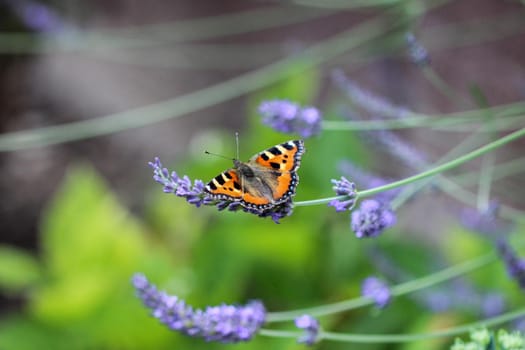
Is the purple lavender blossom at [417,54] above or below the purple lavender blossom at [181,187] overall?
above

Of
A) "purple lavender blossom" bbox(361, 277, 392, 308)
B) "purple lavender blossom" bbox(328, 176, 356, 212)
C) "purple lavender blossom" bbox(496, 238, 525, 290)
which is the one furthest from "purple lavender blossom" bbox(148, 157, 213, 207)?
"purple lavender blossom" bbox(496, 238, 525, 290)

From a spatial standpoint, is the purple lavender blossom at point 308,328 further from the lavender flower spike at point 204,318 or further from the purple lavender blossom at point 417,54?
the purple lavender blossom at point 417,54

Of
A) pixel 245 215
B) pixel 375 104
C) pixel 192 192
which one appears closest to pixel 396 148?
pixel 375 104

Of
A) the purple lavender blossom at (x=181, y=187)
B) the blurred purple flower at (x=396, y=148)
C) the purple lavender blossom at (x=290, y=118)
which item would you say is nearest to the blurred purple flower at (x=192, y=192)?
the purple lavender blossom at (x=181, y=187)

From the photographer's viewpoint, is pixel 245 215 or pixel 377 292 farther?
pixel 245 215

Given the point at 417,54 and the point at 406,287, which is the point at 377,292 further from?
the point at 417,54

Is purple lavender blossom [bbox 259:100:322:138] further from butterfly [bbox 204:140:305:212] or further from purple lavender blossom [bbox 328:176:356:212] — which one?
purple lavender blossom [bbox 328:176:356:212]
